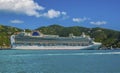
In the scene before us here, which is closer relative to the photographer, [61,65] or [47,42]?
[61,65]

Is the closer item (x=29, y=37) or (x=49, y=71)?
(x=49, y=71)

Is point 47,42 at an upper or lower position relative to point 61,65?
upper

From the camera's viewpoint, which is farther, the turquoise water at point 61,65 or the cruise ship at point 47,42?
the cruise ship at point 47,42

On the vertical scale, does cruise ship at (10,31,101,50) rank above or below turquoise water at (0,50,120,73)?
above

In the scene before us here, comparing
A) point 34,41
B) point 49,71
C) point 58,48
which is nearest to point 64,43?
point 58,48

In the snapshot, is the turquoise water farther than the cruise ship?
No

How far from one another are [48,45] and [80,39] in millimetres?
19151

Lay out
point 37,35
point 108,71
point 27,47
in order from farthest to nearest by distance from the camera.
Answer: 1. point 37,35
2. point 27,47
3. point 108,71

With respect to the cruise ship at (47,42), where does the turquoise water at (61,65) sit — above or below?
below

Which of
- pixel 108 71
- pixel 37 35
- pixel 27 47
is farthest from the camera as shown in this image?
pixel 37 35

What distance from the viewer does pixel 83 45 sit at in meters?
190

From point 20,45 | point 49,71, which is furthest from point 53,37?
point 49,71

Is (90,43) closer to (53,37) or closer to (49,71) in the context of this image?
(53,37)

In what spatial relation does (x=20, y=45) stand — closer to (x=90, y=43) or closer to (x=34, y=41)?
(x=34, y=41)
